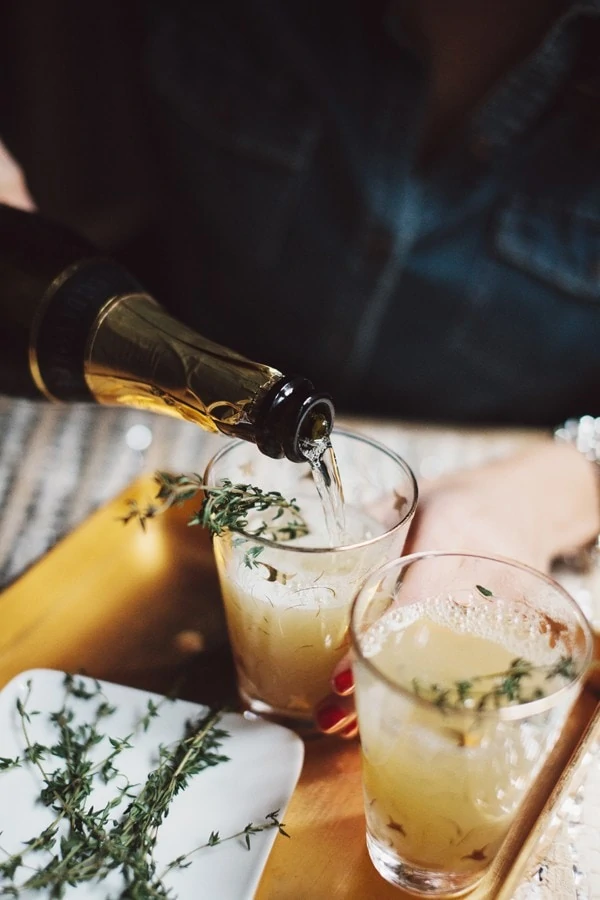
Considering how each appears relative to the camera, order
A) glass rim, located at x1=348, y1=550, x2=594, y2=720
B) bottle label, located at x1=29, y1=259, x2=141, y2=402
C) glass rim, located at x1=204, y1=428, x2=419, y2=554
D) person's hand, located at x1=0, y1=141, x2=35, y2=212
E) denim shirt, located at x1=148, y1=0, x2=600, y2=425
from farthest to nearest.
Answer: denim shirt, located at x1=148, y1=0, x2=600, y2=425, person's hand, located at x1=0, y1=141, x2=35, y2=212, bottle label, located at x1=29, y1=259, x2=141, y2=402, glass rim, located at x1=204, y1=428, x2=419, y2=554, glass rim, located at x1=348, y1=550, x2=594, y2=720

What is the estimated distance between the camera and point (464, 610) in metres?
0.57

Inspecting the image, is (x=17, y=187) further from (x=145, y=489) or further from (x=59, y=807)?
(x=59, y=807)

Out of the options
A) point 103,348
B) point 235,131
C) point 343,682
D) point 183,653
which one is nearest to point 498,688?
point 343,682

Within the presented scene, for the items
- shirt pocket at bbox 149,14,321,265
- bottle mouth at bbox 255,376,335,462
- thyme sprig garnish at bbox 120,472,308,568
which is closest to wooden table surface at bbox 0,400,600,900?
thyme sprig garnish at bbox 120,472,308,568

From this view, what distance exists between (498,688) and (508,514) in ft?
1.23

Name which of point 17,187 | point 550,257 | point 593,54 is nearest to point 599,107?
point 593,54

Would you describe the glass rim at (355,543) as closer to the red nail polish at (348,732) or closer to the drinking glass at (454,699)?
the drinking glass at (454,699)

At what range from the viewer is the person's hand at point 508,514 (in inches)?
25.3

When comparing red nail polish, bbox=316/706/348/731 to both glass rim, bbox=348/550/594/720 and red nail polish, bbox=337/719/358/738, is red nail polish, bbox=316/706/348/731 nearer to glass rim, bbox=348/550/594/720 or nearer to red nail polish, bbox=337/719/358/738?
red nail polish, bbox=337/719/358/738

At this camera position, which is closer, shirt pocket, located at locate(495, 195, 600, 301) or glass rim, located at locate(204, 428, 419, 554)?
glass rim, located at locate(204, 428, 419, 554)

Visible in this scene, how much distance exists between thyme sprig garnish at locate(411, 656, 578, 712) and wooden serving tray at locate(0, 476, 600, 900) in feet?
0.43

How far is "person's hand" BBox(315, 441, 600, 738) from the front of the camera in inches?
25.3

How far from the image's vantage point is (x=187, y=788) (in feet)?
1.87

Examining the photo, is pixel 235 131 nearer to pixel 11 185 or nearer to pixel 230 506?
pixel 11 185
